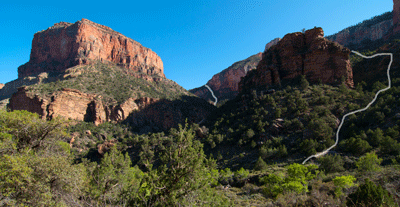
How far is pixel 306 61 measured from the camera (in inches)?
1548

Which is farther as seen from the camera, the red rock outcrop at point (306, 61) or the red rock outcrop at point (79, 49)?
the red rock outcrop at point (79, 49)

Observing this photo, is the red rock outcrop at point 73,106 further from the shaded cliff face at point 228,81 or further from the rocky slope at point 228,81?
the shaded cliff face at point 228,81

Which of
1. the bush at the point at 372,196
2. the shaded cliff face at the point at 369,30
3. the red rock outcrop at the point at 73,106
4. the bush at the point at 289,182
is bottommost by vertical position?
the bush at the point at 289,182

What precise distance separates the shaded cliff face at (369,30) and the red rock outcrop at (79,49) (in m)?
94.9

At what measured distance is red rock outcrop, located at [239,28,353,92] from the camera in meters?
36.8

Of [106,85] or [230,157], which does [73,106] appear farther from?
[230,157]

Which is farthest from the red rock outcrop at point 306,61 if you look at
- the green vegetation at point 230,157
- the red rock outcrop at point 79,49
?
the red rock outcrop at point 79,49

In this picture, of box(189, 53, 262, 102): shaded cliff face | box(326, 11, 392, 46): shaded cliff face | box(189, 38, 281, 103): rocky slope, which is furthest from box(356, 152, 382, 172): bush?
box(326, 11, 392, 46): shaded cliff face

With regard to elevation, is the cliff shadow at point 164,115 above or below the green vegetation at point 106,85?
below

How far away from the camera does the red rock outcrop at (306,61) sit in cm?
3678

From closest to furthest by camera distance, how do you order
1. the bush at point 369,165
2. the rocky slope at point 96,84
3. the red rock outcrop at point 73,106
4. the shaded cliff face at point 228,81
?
the bush at point 369,165
the red rock outcrop at point 73,106
the rocky slope at point 96,84
the shaded cliff face at point 228,81

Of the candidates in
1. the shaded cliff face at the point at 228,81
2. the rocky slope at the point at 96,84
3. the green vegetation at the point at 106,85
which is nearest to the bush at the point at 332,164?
the rocky slope at the point at 96,84

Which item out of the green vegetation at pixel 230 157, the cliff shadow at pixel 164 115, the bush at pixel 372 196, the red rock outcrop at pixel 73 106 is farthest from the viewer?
the cliff shadow at pixel 164 115

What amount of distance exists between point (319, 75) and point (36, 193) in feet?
151
